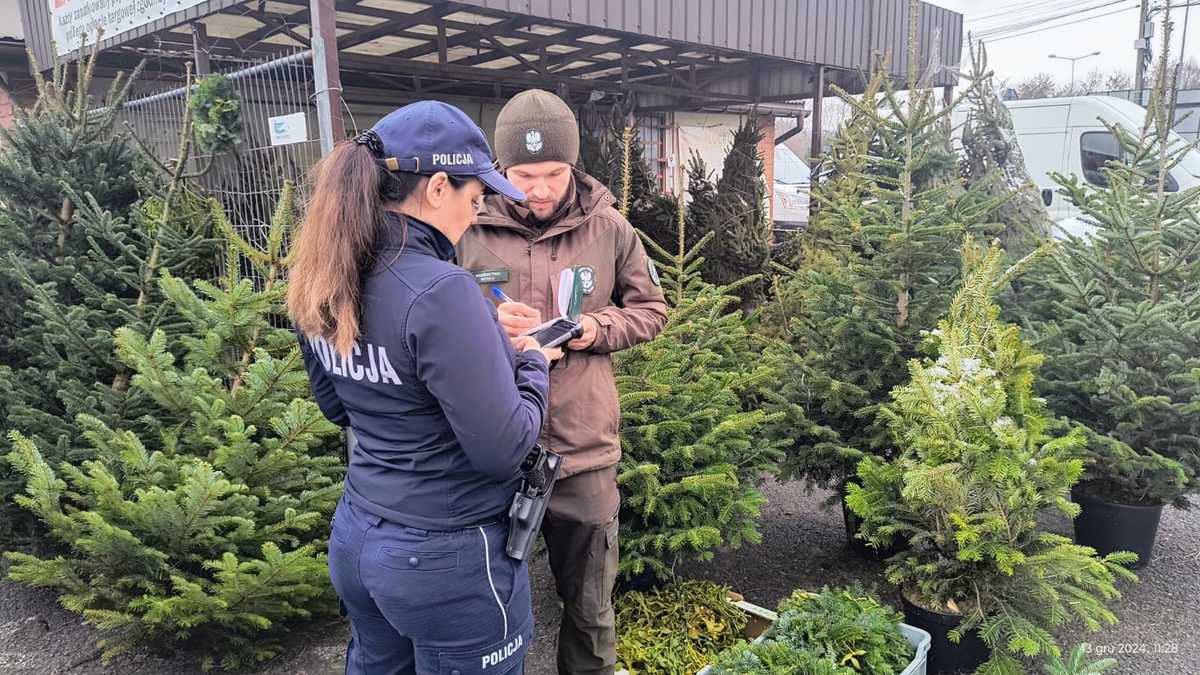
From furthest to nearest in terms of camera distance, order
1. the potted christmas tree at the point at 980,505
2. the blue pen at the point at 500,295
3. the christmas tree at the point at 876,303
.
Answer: the christmas tree at the point at 876,303 → the potted christmas tree at the point at 980,505 → the blue pen at the point at 500,295

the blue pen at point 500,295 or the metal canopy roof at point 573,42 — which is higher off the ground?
the metal canopy roof at point 573,42

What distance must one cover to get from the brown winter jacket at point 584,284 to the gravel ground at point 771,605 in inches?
52.4

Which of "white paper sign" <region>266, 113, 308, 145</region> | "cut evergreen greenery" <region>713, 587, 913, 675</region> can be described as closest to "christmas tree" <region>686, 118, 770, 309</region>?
"white paper sign" <region>266, 113, 308, 145</region>

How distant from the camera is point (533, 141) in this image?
2.35 metres

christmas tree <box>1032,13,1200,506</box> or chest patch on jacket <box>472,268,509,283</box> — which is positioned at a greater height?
chest patch on jacket <box>472,268,509,283</box>

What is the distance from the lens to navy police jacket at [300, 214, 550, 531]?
4.96 feet

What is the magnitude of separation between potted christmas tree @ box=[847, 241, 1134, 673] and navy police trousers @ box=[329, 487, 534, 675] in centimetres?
169

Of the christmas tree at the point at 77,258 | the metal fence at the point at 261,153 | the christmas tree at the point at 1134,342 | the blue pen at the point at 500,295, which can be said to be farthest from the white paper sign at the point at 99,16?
the christmas tree at the point at 1134,342

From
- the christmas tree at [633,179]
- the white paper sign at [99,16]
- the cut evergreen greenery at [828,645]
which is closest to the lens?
the cut evergreen greenery at [828,645]

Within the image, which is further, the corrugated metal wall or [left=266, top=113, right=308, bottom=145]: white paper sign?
the corrugated metal wall

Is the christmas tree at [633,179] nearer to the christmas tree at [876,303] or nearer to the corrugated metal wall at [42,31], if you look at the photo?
the christmas tree at [876,303]

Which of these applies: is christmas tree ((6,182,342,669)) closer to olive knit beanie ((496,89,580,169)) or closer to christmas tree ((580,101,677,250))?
olive knit beanie ((496,89,580,169))

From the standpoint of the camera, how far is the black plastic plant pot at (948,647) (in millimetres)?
2941

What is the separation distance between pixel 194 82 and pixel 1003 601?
16.5ft
